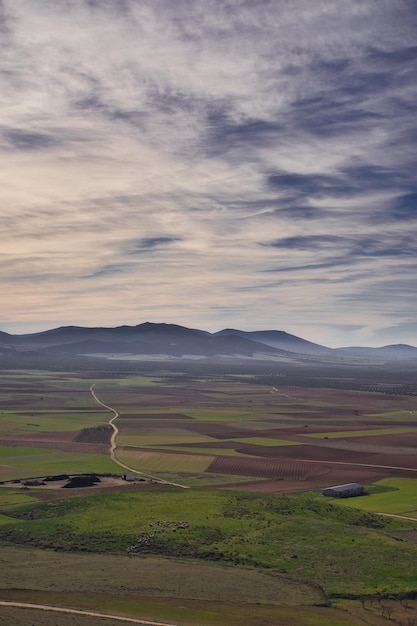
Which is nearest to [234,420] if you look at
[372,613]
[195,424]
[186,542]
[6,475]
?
[195,424]

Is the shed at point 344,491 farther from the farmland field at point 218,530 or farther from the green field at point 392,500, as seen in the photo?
the farmland field at point 218,530

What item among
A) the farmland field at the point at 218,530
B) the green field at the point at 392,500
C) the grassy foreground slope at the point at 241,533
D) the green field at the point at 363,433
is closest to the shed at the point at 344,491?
the green field at the point at 392,500

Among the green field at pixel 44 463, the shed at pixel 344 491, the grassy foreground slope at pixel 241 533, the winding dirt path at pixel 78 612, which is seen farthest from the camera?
the green field at pixel 44 463

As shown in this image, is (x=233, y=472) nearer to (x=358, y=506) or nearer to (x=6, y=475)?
(x=358, y=506)

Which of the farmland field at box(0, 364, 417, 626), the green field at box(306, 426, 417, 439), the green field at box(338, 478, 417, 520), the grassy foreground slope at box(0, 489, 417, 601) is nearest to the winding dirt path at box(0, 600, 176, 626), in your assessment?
the farmland field at box(0, 364, 417, 626)

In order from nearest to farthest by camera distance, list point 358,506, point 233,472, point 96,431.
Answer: point 358,506, point 233,472, point 96,431

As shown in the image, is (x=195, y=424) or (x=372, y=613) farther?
(x=195, y=424)

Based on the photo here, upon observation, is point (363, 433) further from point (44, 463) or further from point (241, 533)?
point (241, 533)

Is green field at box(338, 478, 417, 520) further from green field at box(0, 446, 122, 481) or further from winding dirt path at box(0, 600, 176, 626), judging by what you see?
winding dirt path at box(0, 600, 176, 626)
